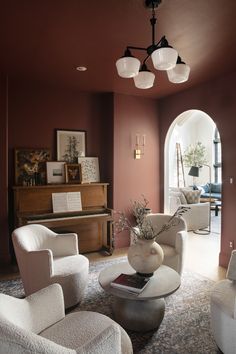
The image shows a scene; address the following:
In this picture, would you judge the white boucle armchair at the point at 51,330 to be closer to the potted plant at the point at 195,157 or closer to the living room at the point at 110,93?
the living room at the point at 110,93

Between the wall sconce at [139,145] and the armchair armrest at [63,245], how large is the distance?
86.2 inches

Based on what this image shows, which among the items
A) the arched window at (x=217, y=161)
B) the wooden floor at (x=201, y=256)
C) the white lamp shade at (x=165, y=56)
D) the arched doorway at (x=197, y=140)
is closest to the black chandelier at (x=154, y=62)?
the white lamp shade at (x=165, y=56)

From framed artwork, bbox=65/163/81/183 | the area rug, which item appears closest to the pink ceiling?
framed artwork, bbox=65/163/81/183

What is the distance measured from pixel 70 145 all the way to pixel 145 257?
270 centimetres

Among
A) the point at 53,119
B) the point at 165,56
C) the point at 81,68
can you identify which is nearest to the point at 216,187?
the point at 53,119

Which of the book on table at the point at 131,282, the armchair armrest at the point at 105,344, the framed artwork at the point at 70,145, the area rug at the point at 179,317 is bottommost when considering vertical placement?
the area rug at the point at 179,317

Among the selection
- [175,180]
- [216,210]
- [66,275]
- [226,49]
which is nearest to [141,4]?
[226,49]

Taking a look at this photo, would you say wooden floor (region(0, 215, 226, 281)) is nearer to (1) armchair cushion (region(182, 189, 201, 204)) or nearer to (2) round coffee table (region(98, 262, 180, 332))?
(1) armchair cushion (region(182, 189, 201, 204))

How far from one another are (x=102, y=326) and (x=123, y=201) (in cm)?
305

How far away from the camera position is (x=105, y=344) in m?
1.31

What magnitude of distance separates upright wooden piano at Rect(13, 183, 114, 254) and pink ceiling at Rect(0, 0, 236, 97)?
1.71 meters

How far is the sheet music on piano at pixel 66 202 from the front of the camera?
404 centimetres

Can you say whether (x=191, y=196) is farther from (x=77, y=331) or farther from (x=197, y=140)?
(x=197, y=140)

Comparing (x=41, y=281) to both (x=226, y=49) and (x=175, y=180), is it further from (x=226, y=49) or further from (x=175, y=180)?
(x=175, y=180)
